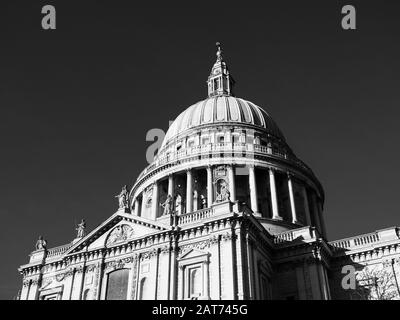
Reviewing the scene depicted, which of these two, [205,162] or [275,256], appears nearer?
[275,256]

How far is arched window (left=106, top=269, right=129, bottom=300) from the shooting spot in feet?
136

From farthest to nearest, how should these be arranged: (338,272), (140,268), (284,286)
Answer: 1. (338,272)
2. (284,286)
3. (140,268)

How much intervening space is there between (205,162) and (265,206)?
8.75 m

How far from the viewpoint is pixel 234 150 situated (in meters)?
61.1

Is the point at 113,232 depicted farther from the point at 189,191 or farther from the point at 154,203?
the point at 154,203

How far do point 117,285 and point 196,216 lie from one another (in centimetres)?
870

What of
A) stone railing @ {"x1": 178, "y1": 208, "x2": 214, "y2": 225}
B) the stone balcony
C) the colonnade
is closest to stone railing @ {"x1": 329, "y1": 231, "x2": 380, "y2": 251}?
the stone balcony

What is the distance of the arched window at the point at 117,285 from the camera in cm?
4144

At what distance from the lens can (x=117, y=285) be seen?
138ft

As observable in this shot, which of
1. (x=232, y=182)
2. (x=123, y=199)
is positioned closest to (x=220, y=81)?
(x=232, y=182)
